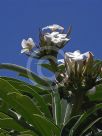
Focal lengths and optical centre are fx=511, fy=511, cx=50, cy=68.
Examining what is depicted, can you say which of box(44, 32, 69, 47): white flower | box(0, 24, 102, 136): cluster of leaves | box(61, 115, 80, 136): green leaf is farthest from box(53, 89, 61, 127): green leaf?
box(44, 32, 69, 47): white flower

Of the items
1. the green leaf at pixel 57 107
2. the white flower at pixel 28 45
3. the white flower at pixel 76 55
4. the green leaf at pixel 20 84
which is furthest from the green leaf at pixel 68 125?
the white flower at pixel 28 45

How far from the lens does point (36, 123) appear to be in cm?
227

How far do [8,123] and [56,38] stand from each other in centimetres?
49

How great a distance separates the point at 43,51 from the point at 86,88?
0.33m

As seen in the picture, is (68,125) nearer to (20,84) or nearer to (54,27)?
(20,84)

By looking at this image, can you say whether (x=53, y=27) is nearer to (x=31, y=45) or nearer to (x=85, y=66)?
(x=31, y=45)

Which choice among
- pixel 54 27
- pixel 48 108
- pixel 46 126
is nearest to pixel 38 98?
pixel 48 108

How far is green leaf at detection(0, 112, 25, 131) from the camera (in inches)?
88.2

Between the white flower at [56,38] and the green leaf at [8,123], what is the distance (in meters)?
0.43

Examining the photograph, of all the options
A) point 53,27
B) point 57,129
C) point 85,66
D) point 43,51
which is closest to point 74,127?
point 57,129

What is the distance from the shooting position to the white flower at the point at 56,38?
2.46m

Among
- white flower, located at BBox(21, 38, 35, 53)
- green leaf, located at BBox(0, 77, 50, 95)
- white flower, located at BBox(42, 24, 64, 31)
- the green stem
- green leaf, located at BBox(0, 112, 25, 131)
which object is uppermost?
white flower, located at BBox(42, 24, 64, 31)

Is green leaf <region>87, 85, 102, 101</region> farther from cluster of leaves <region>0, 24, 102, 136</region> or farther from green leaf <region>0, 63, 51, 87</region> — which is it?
Result: green leaf <region>0, 63, 51, 87</region>

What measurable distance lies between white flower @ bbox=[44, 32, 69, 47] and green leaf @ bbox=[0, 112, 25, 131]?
43cm
